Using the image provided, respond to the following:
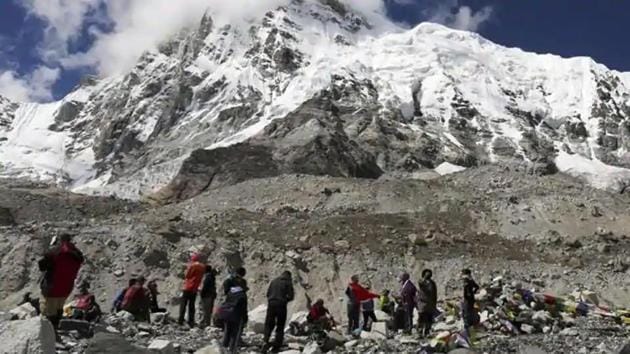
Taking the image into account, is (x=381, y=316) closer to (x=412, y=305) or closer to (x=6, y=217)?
(x=412, y=305)

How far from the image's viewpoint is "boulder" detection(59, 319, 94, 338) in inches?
547

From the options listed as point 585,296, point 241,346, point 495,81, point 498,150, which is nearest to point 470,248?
point 585,296

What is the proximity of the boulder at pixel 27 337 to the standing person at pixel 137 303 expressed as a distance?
354 inches

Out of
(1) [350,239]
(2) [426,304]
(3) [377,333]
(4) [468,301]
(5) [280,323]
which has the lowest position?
(3) [377,333]

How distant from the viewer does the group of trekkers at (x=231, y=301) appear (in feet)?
40.9

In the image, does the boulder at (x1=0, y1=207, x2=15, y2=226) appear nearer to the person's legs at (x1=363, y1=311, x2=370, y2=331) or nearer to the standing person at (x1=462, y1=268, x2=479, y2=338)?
the person's legs at (x1=363, y1=311, x2=370, y2=331)

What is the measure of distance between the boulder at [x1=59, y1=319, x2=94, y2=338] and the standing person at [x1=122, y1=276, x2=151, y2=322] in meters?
3.72

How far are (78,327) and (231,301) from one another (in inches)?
112

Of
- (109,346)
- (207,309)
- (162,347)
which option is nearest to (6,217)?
(207,309)

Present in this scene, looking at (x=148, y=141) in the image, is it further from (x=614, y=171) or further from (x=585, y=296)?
(x=585, y=296)

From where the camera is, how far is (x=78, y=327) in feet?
46.5

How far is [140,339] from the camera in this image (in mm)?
14922

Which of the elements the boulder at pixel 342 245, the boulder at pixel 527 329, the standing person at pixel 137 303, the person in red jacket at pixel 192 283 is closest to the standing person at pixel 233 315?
the person in red jacket at pixel 192 283

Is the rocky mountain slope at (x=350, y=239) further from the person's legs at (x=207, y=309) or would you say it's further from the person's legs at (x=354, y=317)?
the person's legs at (x=354, y=317)
